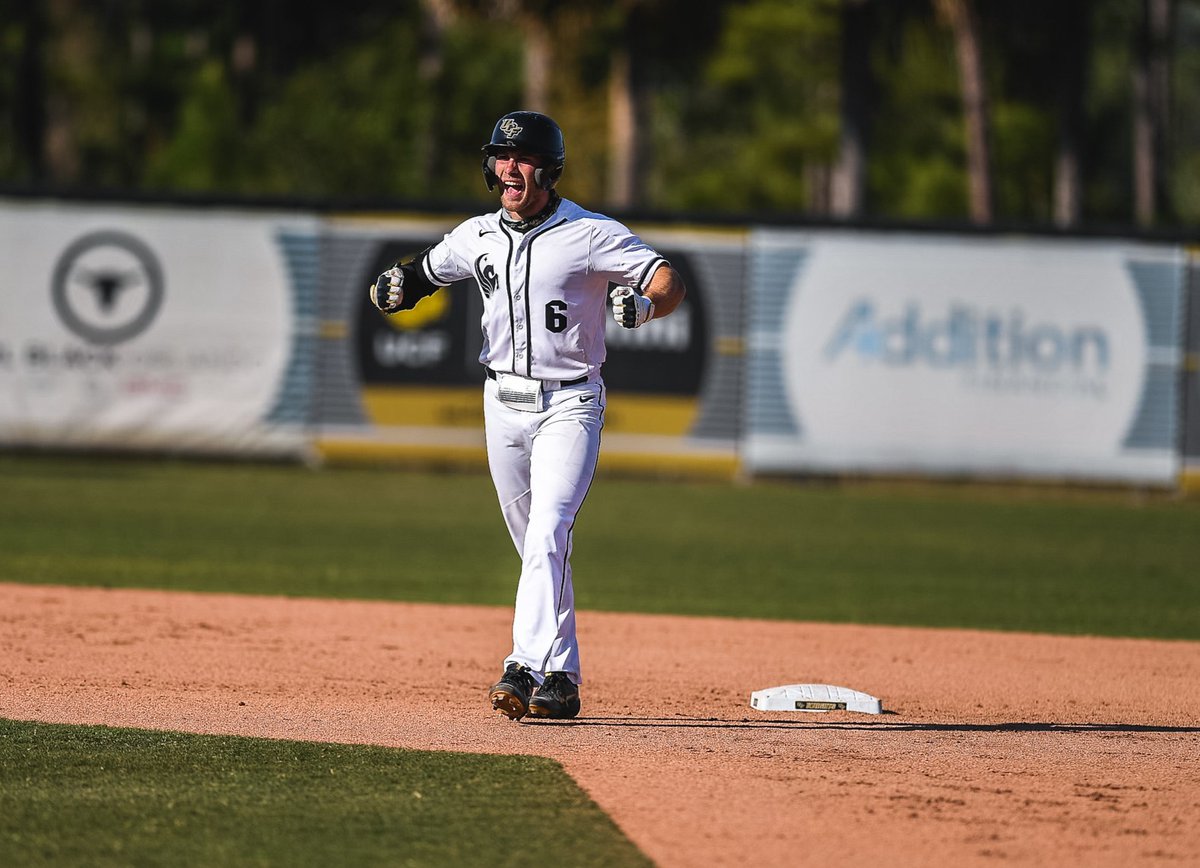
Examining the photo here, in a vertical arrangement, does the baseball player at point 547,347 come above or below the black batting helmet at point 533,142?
below

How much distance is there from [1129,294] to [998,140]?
1846cm

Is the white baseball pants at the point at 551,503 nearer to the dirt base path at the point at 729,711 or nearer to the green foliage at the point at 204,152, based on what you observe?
the dirt base path at the point at 729,711

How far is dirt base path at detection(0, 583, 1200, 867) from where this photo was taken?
483 centimetres

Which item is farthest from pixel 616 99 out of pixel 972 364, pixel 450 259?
pixel 450 259

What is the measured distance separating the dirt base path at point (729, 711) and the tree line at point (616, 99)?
31.3 ft

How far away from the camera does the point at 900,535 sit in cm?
1445

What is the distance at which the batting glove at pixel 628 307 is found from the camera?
5840mm

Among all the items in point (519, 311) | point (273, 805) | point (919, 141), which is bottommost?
point (273, 805)

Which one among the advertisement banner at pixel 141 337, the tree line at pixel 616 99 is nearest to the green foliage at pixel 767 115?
the tree line at pixel 616 99

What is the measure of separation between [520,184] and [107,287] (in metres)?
12.4

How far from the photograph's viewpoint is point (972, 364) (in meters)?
17.5

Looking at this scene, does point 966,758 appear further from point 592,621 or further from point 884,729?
point 592,621

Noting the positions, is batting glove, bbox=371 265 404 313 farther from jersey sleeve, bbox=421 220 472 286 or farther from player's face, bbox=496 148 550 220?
player's face, bbox=496 148 550 220

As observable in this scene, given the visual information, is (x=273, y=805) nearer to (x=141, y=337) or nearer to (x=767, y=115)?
(x=141, y=337)
